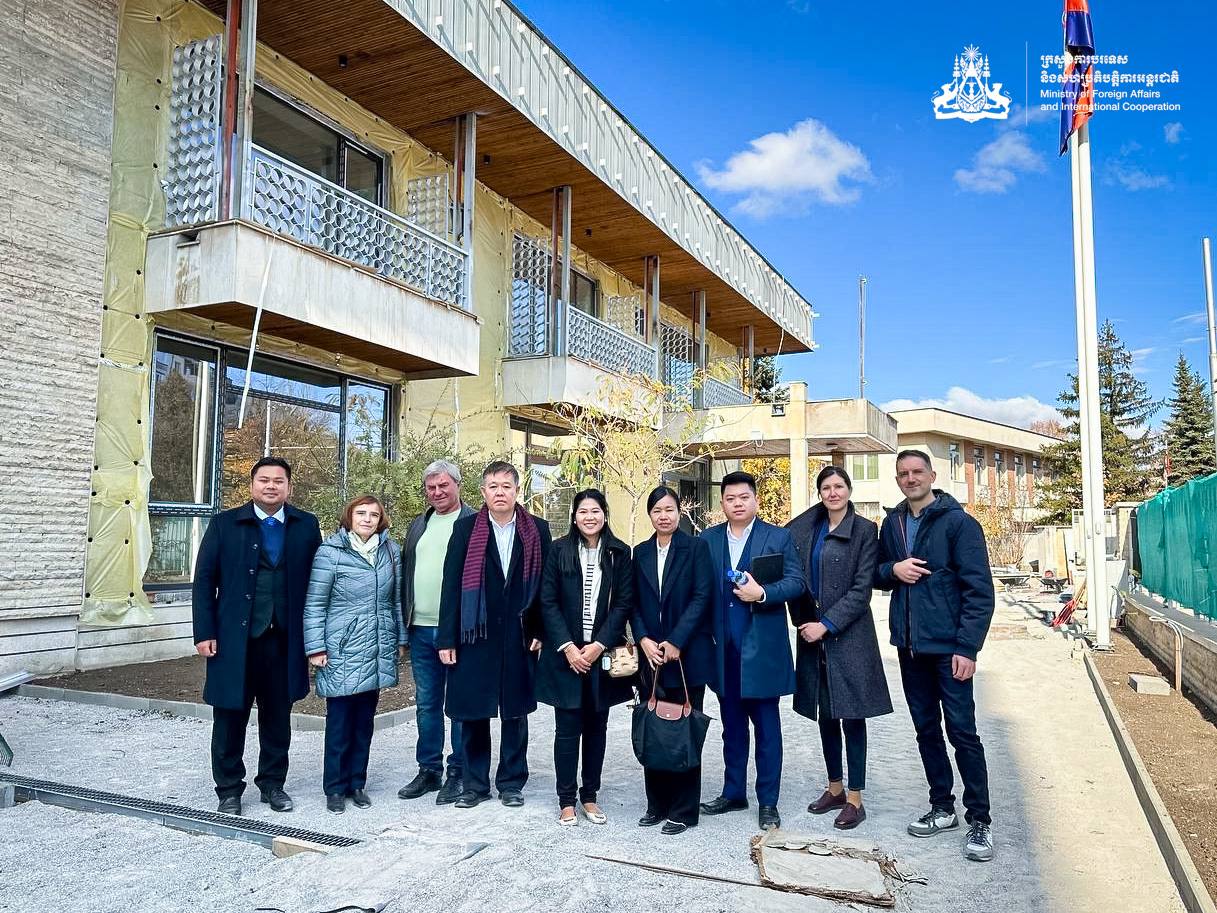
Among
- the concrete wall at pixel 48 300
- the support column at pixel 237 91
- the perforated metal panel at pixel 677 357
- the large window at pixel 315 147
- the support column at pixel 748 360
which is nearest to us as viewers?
the concrete wall at pixel 48 300

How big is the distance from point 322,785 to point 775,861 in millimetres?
2815

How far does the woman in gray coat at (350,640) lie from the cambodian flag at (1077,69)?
38.4ft

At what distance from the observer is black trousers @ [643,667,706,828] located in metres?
4.88

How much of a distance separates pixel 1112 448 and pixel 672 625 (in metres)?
43.8

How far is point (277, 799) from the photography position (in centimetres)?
516

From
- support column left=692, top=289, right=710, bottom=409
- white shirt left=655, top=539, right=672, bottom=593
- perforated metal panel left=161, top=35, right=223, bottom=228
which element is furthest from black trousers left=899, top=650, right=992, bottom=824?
support column left=692, top=289, right=710, bottom=409

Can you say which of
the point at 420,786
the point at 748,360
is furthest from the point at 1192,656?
the point at 748,360

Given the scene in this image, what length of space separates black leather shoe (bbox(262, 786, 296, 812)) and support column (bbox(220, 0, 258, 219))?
666 cm

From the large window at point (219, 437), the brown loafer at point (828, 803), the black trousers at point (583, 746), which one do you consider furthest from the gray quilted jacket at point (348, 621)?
the large window at point (219, 437)

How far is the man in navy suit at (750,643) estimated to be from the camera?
16.5 feet

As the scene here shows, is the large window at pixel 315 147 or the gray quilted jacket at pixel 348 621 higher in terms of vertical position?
the large window at pixel 315 147

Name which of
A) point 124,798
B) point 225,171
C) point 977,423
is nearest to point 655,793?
point 124,798

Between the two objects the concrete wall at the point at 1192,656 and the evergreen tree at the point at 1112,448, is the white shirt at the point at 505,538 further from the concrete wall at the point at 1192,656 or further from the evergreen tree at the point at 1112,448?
the evergreen tree at the point at 1112,448

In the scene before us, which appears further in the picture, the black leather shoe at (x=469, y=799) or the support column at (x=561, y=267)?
the support column at (x=561, y=267)
